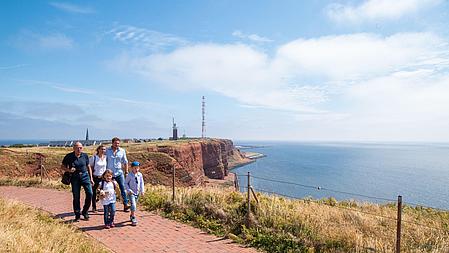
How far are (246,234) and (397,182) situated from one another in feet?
225

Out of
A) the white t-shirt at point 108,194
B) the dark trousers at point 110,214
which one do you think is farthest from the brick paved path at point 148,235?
the white t-shirt at point 108,194

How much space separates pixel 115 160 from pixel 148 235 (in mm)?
2193

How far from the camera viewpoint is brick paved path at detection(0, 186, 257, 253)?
631 cm

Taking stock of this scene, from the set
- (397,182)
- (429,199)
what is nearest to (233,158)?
(397,182)

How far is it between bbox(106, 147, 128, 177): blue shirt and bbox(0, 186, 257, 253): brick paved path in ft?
3.96

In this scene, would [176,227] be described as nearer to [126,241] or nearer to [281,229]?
[126,241]

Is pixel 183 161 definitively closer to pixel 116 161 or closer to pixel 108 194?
pixel 116 161

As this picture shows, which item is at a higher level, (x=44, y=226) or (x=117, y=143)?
(x=117, y=143)

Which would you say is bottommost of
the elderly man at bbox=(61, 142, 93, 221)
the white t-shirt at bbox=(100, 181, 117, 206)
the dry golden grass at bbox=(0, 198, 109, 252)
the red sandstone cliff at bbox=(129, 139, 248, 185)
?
the red sandstone cliff at bbox=(129, 139, 248, 185)

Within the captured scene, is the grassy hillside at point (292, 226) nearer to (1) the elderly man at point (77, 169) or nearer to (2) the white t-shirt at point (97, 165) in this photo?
(1) the elderly man at point (77, 169)

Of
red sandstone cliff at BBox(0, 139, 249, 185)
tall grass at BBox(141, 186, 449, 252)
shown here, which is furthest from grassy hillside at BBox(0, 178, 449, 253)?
red sandstone cliff at BBox(0, 139, 249, 185)

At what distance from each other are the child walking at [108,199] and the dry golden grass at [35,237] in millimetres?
702

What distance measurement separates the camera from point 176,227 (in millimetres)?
7805

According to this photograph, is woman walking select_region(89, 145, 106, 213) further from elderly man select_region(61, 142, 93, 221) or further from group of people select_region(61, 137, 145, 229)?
elderly man select_region(61, 142, 93, 221)
